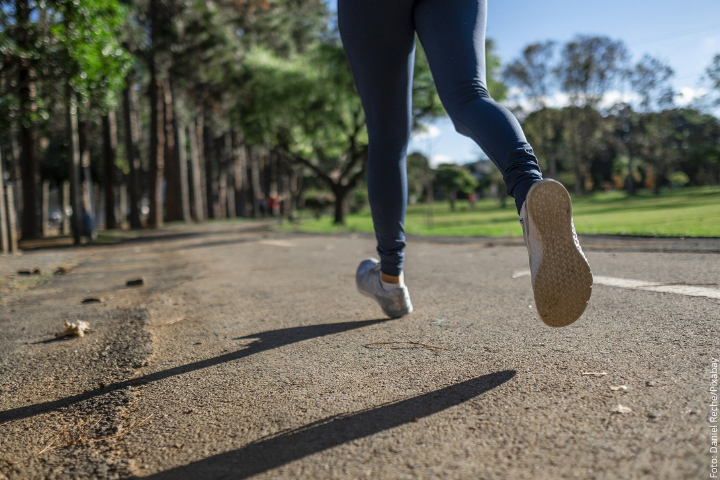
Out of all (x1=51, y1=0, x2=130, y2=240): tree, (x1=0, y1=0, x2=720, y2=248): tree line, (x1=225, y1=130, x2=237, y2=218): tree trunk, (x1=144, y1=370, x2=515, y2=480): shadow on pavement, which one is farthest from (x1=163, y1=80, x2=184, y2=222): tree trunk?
(x1=144, y1=370, x2=515, y2=480): shadow on pavement

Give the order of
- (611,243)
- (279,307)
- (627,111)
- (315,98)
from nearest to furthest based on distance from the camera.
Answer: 1. (279,307)
2. (611,243)
3. (315,98)
4. (627,111)

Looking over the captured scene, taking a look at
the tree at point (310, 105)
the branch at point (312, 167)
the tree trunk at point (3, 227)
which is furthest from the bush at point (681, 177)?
the branch at point (312, 167)

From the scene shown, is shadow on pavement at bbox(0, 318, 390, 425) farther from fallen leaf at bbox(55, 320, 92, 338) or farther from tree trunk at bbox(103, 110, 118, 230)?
tree trunk at bbox(103, 110, 118, 230)

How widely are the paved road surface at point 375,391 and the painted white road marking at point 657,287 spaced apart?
0.14 feet

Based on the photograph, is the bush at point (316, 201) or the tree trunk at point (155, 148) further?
the bush at point (316, 201)

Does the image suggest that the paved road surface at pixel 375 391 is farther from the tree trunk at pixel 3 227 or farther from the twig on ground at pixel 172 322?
the tree trunk at pixel 3 227

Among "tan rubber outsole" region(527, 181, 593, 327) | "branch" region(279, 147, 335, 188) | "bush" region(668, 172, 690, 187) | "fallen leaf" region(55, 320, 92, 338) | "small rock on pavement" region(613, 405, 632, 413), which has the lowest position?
"fallen leaf" region(55, 320, 92, 338)

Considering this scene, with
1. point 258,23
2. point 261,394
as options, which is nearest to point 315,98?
point 258,23

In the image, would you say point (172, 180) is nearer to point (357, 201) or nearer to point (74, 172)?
point (74, 172)

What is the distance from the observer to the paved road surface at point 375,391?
108 cm

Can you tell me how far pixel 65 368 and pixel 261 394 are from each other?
944mm

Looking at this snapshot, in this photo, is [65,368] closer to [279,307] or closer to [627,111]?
[279,307]

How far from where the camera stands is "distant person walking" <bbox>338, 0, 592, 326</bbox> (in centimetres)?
147

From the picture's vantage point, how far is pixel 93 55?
10.5m
